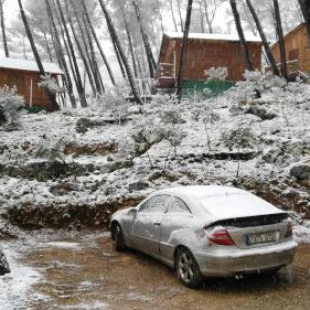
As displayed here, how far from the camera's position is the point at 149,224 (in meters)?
8.08

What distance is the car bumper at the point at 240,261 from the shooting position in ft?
20.6

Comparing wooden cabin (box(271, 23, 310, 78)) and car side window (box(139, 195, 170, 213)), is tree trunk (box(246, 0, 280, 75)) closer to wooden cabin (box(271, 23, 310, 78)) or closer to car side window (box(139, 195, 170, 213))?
wooden cabin (box(271, 23, 310, 78))

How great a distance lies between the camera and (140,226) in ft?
27.7

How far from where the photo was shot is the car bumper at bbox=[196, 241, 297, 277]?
20.6 feet

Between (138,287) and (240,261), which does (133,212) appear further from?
(240,261)

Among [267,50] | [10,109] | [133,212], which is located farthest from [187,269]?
[267,50]

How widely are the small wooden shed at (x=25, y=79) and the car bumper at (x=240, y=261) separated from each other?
94.9ft

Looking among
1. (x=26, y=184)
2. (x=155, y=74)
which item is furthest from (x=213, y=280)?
(x=155, y=74)

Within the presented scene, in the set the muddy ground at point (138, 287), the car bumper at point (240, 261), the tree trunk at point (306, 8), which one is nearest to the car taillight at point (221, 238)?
the car bumper at point (240, 261)

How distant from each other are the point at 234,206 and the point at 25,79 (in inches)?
1191

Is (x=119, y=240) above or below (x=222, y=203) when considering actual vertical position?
below

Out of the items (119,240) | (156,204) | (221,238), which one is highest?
(156,204)

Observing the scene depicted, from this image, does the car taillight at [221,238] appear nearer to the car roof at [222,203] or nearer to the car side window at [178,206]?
the car roof at [222,203]

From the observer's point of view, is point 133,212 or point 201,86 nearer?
point 133,212
